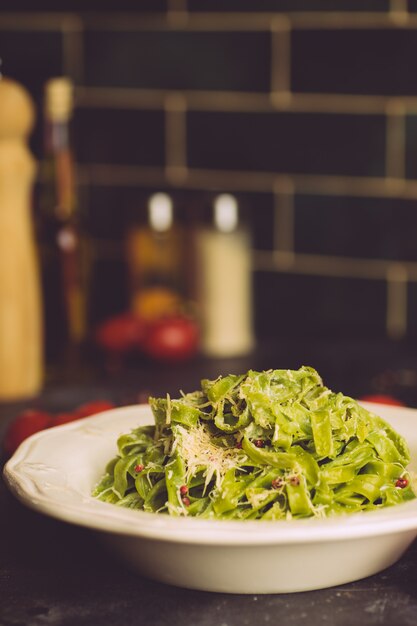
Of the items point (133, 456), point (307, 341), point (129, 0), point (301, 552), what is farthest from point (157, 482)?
point (129, 0)

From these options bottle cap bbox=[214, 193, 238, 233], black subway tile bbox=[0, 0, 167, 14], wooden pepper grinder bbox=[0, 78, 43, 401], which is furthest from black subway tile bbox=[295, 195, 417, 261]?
wooden pepper grinder bbox=[0, 78, 43, 401]

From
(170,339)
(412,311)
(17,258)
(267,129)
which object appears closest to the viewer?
(17,258)

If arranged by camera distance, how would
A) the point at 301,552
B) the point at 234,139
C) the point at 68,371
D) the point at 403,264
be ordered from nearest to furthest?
the point at 301,552, the point at 68,371, the point at 403,264, the point at 234,139

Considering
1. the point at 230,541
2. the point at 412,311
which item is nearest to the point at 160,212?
the point at 412,311

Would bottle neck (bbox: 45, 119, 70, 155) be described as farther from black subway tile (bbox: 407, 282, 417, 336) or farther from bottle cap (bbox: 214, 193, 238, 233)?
→ black subway tile (bbox: 407, 282, 417, 336)

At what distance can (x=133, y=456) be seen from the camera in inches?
46.4

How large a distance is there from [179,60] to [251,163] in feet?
0.89

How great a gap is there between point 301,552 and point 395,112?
4.67 ft

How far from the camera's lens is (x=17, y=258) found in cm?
197

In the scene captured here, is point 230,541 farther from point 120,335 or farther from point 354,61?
point 354,61

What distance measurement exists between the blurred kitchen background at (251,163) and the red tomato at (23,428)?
0.56 metres

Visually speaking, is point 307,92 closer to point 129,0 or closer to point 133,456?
point 129,0

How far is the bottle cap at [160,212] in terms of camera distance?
2.29 metres

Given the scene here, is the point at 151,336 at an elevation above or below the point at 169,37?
below
